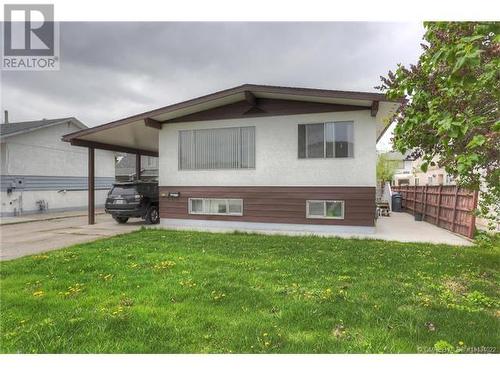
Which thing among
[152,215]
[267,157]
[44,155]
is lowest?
[152,215]

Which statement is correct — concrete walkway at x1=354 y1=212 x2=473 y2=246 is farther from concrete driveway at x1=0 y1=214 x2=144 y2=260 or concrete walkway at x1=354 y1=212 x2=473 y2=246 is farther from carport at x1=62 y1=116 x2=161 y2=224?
carport at x1=62 y1=116 x2=161 y2=224

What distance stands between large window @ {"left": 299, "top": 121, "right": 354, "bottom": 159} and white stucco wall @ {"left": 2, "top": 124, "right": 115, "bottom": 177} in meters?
14.7

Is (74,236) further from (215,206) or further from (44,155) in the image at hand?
(44,155)

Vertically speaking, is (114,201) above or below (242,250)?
above

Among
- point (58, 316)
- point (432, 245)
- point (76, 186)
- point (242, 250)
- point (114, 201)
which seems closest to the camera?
point (58, 316)

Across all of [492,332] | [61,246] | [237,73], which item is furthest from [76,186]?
[492,332]

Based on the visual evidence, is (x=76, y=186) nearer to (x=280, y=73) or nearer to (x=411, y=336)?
(x=280, y=73)

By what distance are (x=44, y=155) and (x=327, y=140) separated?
15.9 m

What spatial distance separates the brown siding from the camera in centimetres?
954

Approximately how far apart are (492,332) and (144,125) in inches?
430

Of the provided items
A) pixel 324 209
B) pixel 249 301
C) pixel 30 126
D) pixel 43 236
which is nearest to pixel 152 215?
pixel 43 236

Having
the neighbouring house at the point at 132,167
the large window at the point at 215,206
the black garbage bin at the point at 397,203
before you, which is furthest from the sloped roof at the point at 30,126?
the black garbage bin at the point at 397,203

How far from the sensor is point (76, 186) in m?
19.7

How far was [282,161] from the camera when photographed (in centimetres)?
1025
